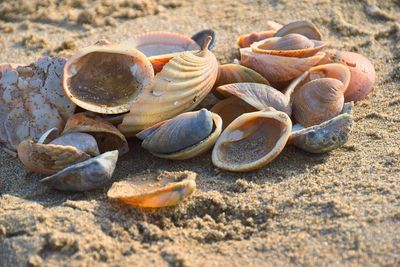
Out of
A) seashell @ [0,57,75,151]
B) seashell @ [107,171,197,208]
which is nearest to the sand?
seashell @ [107,171,197,208]

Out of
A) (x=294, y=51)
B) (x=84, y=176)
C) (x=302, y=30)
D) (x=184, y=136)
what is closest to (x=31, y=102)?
(x=84, y=176)

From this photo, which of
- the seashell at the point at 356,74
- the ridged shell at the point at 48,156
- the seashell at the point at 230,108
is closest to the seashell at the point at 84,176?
the ridged shell at the point at 48,156

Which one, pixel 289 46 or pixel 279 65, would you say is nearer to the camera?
pixel 279 65

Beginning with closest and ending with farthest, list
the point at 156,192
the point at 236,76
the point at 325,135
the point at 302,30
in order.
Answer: the point at 156,192 < the point at 325,135 < the point at 236,76 < the point at 302,30

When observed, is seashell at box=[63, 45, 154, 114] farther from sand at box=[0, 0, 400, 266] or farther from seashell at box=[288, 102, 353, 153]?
seashell at box=[288, 102, 353, 153]

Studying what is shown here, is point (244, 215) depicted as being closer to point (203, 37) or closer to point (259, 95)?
point (259, 95)

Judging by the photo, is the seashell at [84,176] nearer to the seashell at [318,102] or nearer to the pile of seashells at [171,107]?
the pile of seashells at [171,107]
